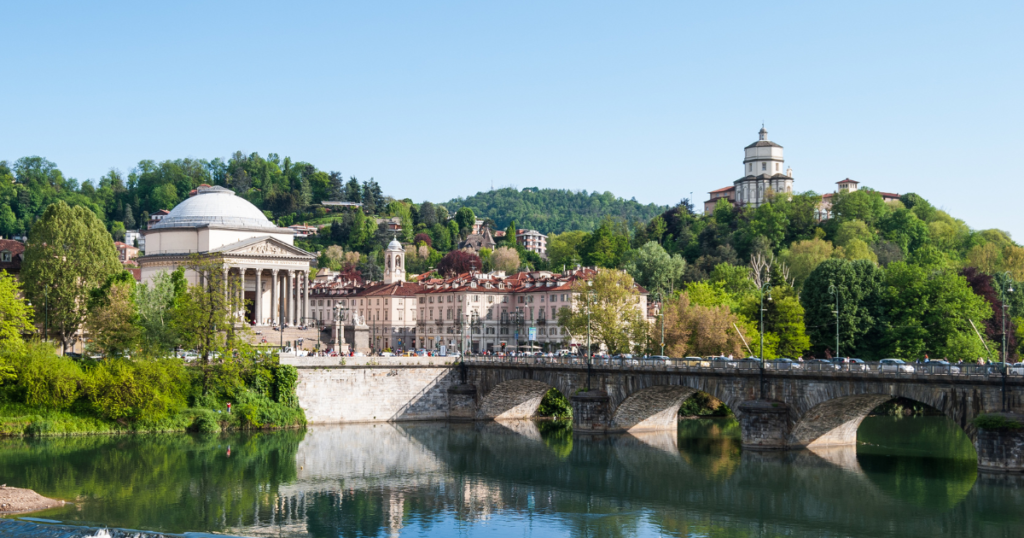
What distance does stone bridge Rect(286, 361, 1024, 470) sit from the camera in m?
43.8

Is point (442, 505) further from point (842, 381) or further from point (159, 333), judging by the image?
point (159, 333)

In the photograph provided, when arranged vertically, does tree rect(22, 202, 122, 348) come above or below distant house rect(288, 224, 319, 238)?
below

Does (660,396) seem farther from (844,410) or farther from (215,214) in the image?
(215,214)

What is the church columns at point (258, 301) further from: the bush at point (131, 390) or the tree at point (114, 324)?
the bush at point (131, 390)

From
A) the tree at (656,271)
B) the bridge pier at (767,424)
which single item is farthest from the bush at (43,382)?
the tree at (656,271)

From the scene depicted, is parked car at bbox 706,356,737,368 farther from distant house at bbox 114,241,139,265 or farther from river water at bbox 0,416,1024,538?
distant house at bbox 114,241,139,265

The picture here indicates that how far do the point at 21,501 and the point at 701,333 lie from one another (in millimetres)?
45240

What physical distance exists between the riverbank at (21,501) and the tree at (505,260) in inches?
5502

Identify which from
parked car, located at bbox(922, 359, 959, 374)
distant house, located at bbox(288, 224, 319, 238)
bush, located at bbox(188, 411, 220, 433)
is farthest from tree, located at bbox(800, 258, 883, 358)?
distant house, located at bbox(288, 224, 319, 238)

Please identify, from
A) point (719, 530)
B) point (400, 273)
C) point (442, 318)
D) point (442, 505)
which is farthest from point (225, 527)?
point (400, 273)

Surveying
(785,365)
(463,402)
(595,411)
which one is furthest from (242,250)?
(785,365)

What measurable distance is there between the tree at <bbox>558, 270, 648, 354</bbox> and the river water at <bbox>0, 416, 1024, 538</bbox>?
63.1 ft

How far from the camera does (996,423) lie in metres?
42.0

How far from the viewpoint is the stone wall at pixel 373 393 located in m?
68.6
